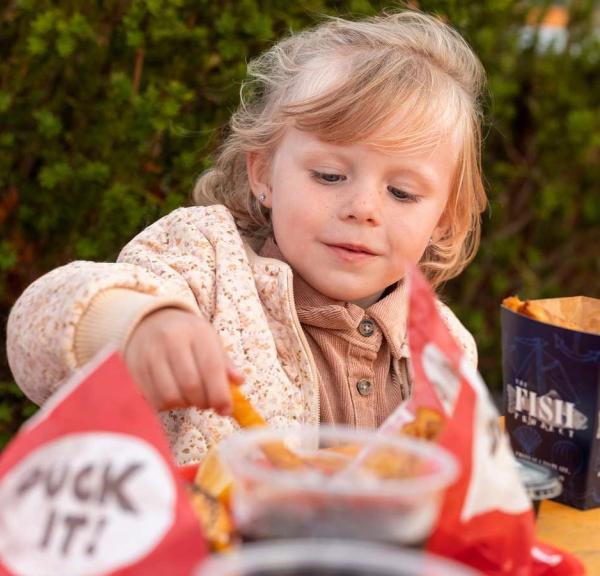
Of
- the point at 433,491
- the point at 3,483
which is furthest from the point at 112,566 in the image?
the point at 433,491

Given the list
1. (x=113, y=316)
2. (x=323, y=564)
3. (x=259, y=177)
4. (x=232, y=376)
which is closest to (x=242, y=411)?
(x=232, y=376)

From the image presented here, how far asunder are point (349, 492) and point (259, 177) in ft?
4.35

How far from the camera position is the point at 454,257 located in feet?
7.18

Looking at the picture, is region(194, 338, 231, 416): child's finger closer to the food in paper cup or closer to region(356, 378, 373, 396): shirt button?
the food in paper cup

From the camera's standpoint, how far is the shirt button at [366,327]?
1766 millimetres

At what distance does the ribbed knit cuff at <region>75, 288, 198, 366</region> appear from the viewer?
40.9 inches

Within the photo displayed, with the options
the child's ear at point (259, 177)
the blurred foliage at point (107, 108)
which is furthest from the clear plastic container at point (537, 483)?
the blurred foliage at point (107, 108)

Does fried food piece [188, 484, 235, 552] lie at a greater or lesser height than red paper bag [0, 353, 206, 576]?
lesser

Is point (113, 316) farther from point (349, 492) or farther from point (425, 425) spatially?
point (349, 492)

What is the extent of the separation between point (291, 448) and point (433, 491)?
0.17 meters

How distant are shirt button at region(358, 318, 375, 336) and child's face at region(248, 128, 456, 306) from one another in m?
0.04

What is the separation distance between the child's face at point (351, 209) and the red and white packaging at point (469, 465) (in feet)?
2.47

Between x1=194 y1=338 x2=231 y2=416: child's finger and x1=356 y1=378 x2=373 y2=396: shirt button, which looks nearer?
x1=194 y1=338 x2=231 y2=416: child's finger

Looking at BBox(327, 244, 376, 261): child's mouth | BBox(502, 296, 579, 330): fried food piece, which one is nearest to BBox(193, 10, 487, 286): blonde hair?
BBox(327, 244, 376, 261): child's mouth
